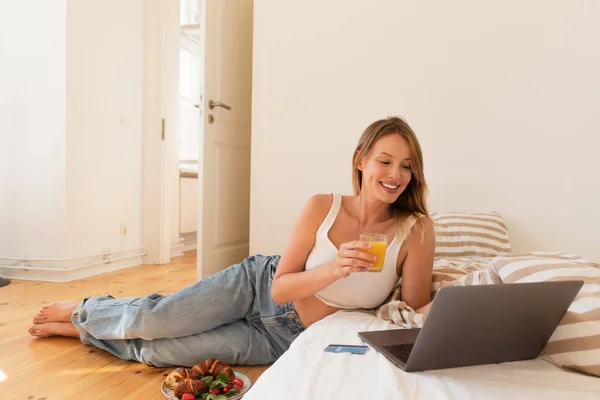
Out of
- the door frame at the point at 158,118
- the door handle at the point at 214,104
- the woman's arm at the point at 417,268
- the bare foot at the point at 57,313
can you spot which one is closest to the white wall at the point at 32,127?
the door frame at the point at 158,118

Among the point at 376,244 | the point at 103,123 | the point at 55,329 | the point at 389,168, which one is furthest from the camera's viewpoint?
the point at 103,123

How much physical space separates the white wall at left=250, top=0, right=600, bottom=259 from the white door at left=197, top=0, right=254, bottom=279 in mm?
282

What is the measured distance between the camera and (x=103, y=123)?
3465 mm

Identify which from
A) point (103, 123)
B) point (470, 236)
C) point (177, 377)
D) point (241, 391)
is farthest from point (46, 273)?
point (470, 236)

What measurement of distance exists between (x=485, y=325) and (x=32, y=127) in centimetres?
323

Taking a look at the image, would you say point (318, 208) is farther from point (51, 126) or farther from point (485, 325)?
Result: point (51, 126)

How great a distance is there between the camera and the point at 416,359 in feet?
2.88

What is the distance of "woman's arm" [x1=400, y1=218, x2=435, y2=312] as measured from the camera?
1.38 m

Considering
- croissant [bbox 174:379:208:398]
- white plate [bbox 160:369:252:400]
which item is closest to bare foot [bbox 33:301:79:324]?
white plate [bbox 160:369:252:400]

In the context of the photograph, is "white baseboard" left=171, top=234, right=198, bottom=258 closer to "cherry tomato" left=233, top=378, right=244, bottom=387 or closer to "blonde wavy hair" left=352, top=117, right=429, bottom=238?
"cherry tomato" left=233, top=378, right=244, bottom=387

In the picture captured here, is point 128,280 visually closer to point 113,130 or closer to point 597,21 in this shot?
point 113,130

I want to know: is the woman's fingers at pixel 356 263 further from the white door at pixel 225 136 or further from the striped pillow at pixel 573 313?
the white door at pixel 225 136

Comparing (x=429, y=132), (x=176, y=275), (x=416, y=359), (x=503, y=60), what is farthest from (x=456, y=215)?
(x=176, y=275)

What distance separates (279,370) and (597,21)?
8.02ft
